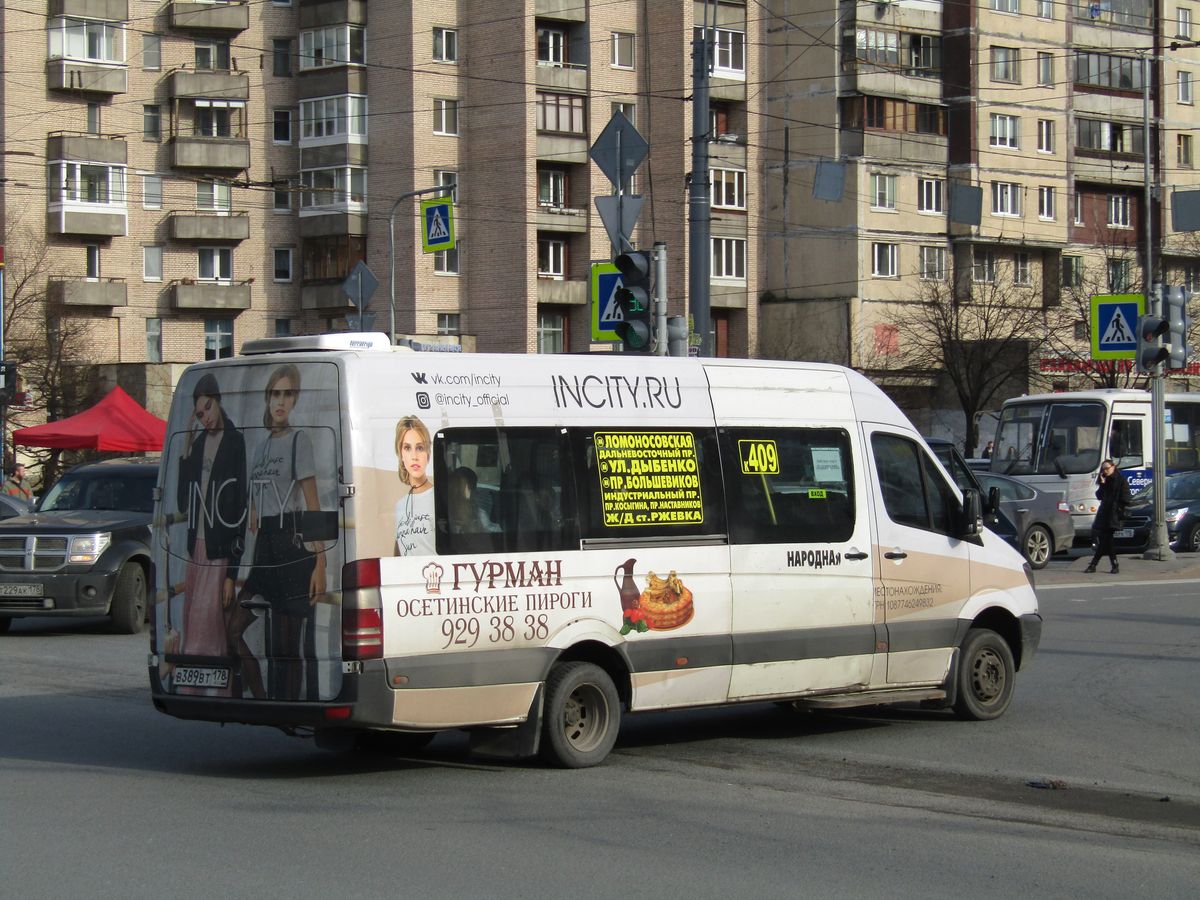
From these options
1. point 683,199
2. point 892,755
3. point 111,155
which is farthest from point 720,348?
point 892,755

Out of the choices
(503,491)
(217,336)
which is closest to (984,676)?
(503,491)

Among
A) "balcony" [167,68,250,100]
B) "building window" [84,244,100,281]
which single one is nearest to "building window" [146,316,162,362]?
"building window" [84,244,100,281]

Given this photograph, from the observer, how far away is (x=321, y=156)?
6262 cm

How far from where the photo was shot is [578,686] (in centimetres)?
956

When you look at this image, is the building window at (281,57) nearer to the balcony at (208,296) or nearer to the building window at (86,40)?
the building window at (86,40)

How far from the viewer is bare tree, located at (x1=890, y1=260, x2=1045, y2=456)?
195 ft

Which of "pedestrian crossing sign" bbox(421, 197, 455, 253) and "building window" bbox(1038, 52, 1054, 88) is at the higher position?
"building window" bbox(1038, 52, 1054, 88)

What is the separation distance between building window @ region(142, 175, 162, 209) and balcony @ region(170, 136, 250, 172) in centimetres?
92

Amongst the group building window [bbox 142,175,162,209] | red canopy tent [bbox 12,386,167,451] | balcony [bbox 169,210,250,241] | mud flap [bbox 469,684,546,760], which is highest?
building window [bbox 142,175,162,209]

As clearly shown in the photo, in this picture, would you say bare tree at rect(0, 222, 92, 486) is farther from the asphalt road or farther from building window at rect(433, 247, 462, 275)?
the asphalt road

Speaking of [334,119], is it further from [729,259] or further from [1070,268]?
[1070,268]

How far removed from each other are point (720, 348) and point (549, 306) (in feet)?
25.2

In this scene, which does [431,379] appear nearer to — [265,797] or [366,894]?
[265,797]

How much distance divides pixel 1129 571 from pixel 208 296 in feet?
140
